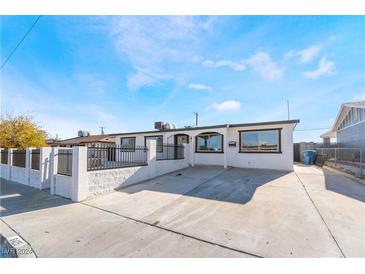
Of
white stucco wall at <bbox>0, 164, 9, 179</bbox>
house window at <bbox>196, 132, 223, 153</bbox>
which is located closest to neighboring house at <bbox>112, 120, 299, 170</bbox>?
house window at <bbox>196, 132, 223, 153</bbox>

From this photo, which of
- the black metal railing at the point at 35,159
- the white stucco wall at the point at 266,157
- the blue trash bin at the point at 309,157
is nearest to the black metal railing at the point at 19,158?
the black metal railing at the point at 35,159

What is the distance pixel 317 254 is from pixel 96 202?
18.8ft

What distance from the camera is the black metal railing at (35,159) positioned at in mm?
8312

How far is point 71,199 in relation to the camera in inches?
244

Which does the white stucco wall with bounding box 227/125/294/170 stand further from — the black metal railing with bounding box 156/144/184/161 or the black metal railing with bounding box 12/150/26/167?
the black metal railing with bounding box 12/150/26/167

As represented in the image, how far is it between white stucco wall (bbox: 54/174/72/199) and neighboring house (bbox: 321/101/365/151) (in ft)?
53.7

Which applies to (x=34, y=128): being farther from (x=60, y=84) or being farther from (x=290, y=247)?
(x=290, y=247)

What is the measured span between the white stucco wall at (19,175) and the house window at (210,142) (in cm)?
981

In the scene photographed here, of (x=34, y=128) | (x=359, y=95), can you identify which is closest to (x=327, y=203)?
(x=359, y=95)

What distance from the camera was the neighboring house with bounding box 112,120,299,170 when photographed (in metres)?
10.5

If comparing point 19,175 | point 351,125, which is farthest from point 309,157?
point 19,175

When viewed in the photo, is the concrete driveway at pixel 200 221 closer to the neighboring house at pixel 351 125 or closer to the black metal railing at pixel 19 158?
the black metal railing at pixel 19 158
